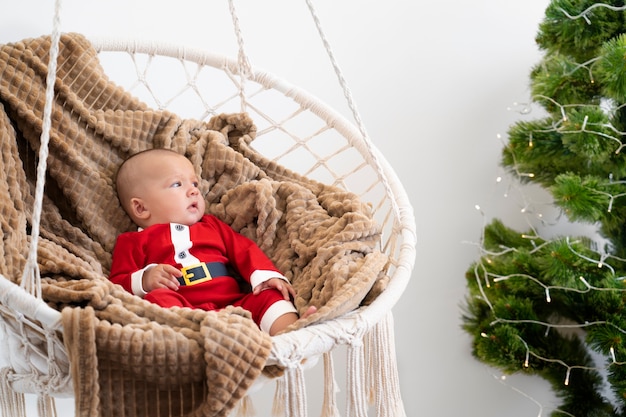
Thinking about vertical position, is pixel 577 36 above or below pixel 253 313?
above

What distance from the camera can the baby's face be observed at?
64.5 inches

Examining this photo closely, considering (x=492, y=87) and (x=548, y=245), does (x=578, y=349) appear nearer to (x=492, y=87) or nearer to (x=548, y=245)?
(x=548, y=245)

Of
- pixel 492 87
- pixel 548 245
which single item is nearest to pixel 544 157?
pixel 548 245

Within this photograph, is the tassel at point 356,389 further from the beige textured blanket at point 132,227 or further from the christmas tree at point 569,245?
the christmas tree at point 569,245

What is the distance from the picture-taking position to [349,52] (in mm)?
2184

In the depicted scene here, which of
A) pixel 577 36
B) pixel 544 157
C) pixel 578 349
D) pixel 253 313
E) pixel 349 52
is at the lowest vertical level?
pixel 578 349

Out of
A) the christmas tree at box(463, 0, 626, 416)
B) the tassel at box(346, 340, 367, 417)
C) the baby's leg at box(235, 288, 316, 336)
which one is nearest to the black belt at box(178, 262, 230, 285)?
the baby's leg at box(235, 288, 316, 336)

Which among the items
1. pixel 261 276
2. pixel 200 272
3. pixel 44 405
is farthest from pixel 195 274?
pixel 44 405

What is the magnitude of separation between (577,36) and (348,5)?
0.63m

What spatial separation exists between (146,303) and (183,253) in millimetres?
356

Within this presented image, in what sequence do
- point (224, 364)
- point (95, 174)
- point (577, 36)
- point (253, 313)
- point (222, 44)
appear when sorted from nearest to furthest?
point (224, 364) → point (253, 313) → point (95, 174) → point (577, 36) → point (222, 44)

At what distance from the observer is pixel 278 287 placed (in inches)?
57.9

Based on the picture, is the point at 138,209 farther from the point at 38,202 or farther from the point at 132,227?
the point at 38,202

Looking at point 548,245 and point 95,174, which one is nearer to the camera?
point 95,174
